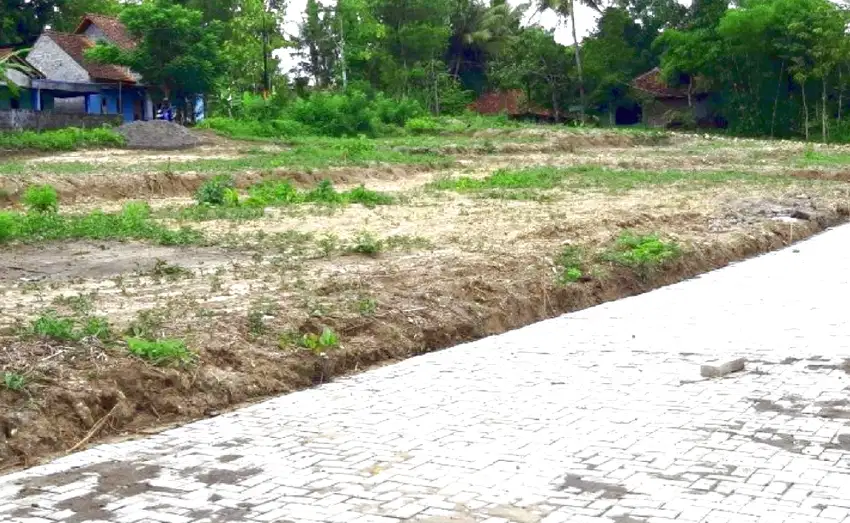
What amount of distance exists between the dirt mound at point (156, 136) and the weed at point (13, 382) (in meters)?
25.1

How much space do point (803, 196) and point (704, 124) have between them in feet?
102

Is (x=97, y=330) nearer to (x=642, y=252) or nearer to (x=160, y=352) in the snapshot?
(x=160, y=352)

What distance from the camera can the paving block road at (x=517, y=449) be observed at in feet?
16.2

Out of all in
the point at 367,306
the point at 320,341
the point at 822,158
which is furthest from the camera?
the point at 822,158

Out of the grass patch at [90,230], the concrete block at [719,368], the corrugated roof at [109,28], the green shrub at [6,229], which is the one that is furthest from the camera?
the corrugated roof at [109,28]

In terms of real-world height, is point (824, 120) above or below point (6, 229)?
above

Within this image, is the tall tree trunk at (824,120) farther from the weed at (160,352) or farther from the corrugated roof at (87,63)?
the weed at (160,352)

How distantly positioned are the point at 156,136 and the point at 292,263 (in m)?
21.2

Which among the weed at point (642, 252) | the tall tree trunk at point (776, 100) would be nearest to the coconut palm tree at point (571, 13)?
the tall tree trunk at point (776, 100)

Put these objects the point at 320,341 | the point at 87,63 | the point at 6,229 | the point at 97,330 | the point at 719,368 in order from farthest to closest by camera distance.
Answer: the point at 87,63 < the point at 6,229 < the point at 320,341 < the point at 719,368 < the point at 97,330

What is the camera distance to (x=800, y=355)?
817 centimetres

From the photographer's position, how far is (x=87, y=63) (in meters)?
43.8

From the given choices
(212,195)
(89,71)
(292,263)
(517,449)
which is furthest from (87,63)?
(517,449)

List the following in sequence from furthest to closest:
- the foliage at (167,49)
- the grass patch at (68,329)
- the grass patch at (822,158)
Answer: the foliage at (167,49) → the grass patch at (822,158) → the grass patch at (68,329)
